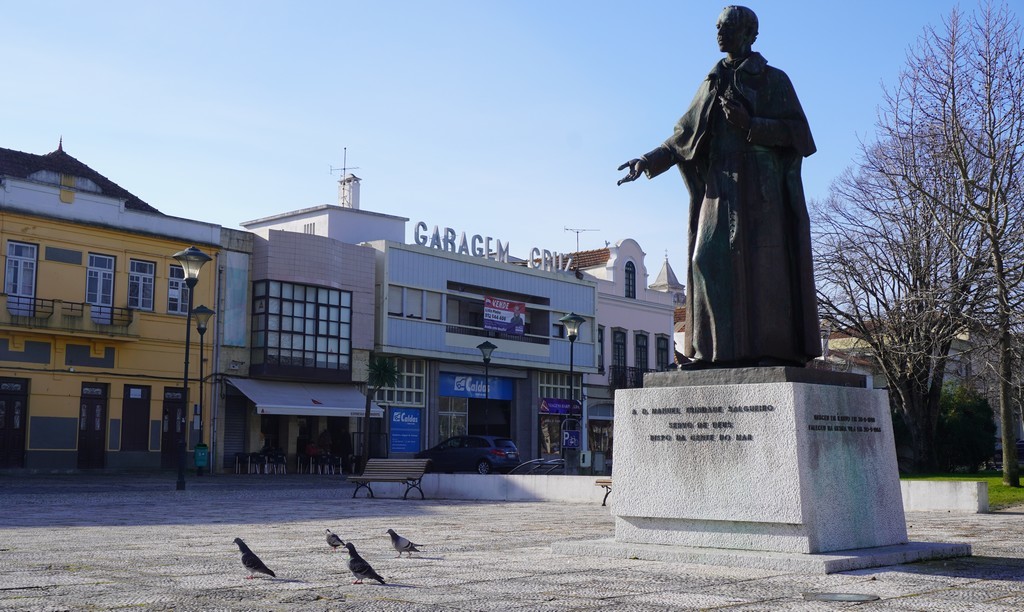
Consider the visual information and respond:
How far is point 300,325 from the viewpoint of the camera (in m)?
38.6

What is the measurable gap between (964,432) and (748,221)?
32542 millimetres

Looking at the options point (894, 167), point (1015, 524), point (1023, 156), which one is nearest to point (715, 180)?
point (1015, 524)

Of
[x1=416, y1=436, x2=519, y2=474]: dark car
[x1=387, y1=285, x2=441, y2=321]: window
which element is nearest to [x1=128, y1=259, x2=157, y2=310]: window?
[x1=387, y1=285, x2=441, y2=321]: window

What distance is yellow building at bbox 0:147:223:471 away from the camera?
31828 mm

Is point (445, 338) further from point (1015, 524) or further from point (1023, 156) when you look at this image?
point (1015, 524)

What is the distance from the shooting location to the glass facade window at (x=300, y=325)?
37.5 meters

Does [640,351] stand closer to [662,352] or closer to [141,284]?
[662,352]

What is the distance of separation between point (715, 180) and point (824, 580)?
3237 millimetres

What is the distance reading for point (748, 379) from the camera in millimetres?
7953

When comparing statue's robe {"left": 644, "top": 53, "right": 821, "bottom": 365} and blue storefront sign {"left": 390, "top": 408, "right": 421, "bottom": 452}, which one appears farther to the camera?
blue storefront sign {"left": 390, "top": 408, "right": 421, "bottom": 452}

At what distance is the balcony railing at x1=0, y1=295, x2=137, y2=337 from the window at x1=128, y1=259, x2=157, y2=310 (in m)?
0.80

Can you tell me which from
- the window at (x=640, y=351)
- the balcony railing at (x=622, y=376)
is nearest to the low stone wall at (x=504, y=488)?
the balcony railing at (x=622, y=376)

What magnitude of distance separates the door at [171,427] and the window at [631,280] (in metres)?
24.3

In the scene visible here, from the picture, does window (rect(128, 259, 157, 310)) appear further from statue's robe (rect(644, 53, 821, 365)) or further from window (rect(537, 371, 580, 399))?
statue's robe (rect(644, 53, 821, 365))
